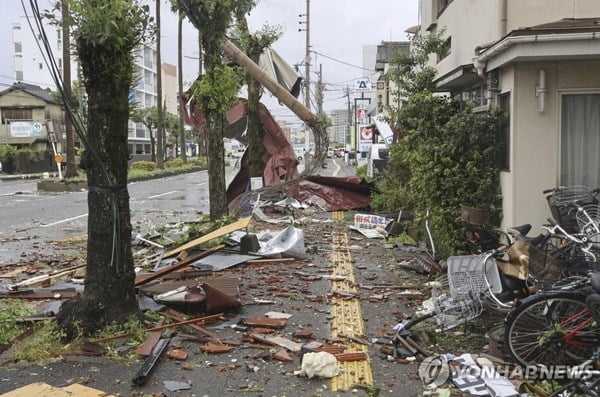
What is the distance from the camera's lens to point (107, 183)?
5.62 m

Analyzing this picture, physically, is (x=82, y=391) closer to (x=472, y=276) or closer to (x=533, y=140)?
(x=472, y=276)

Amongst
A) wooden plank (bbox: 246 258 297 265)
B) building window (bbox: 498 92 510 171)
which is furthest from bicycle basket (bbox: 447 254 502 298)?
wooden plank (bbox: 246 258 297 265)

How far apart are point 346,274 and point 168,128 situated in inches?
2673

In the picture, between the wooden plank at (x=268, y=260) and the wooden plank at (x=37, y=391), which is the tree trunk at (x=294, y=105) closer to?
the wooden plank at (x=268, y=260)

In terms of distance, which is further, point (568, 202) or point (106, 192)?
point (568, 202)

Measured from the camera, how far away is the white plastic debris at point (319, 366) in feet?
15.2

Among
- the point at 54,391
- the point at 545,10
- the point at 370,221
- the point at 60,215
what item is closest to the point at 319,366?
the point at 54,391

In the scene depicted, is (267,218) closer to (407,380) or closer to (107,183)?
(107,183)

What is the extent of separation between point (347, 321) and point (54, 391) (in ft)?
9.56

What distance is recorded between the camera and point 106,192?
221 inches

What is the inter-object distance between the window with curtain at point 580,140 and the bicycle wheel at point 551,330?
373 cm

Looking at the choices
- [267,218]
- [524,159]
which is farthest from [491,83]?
[267,218]

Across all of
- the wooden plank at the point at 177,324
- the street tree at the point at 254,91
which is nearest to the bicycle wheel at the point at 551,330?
the wooden plank at the point at 177,324

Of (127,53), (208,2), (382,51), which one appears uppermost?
(382,51)
